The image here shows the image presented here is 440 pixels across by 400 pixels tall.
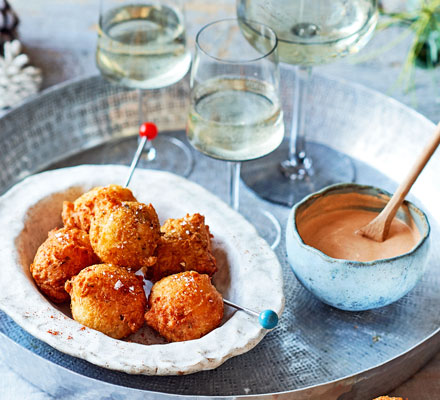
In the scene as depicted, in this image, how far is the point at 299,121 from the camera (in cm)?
156

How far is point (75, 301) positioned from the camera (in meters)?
1.05

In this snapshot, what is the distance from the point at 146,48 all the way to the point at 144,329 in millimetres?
679


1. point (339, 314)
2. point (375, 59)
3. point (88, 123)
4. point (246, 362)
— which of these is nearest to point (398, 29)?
point (375, 59)

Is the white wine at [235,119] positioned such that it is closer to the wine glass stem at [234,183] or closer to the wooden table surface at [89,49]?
the wine glass stem at [234,183]

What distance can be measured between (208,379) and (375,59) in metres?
1.17

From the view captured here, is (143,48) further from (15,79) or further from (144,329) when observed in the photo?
(144,329)

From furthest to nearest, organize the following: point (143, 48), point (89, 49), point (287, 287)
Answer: point (89, 49) < point (143, 48) < point (287, 287)

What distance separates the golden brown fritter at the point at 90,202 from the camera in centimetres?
116

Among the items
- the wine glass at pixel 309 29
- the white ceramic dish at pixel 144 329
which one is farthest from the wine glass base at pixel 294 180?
the white ceramic dish at pixel 144 329

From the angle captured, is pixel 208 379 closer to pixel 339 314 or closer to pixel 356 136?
pixel 339 314

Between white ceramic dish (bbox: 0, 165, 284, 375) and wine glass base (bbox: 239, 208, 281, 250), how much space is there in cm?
15

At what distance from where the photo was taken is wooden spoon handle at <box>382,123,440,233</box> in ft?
3.77

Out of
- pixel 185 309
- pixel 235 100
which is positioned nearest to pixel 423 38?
pixel 235 100

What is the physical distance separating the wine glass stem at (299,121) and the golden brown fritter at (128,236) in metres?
0.56
